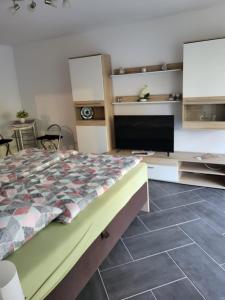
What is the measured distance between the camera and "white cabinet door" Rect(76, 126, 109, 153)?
13.1 ft

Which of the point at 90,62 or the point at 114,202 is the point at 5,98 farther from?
the point at 114,202

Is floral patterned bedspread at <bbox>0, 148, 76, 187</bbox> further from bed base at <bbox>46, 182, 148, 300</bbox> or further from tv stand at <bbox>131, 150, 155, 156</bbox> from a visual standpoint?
tv stand at <bbox>131, 150, 155, 156</bbox>

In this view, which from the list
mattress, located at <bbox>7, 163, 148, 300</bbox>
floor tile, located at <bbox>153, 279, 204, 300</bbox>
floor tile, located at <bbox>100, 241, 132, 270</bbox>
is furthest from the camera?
floor tile, located at <bbox>100, 241, 132, 270</bbox>

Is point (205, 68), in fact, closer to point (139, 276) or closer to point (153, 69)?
point (153, 69)

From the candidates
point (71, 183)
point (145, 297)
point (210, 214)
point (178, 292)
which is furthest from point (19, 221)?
point (210, 214)

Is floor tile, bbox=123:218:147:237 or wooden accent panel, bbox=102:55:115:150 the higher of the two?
wooden accent panel, bbox=102:55:115:150

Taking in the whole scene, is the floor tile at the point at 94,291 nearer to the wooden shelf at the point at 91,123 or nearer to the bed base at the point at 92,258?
the bed base at the point at 92,258

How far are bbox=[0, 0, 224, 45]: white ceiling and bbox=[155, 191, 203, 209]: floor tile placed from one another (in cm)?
237

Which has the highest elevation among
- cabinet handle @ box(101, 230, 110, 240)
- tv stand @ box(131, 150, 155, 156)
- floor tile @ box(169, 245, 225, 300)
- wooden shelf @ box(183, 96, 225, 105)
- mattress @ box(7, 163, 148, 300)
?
wooden shelf @ box(183, 96, 225, 105)

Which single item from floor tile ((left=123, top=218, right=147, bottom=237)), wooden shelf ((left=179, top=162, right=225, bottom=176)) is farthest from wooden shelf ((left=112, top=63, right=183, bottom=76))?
floor tile ((left=123, top=218, right=147, bottom=237))

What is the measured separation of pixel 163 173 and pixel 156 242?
1411 millimetres

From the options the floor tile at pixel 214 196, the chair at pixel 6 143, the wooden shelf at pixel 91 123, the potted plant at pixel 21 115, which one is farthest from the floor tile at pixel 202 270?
the potted plant at pixel 21 115

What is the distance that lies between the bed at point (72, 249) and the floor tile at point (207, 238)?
0.72 m

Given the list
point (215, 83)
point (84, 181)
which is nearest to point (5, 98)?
point (84, 181)
